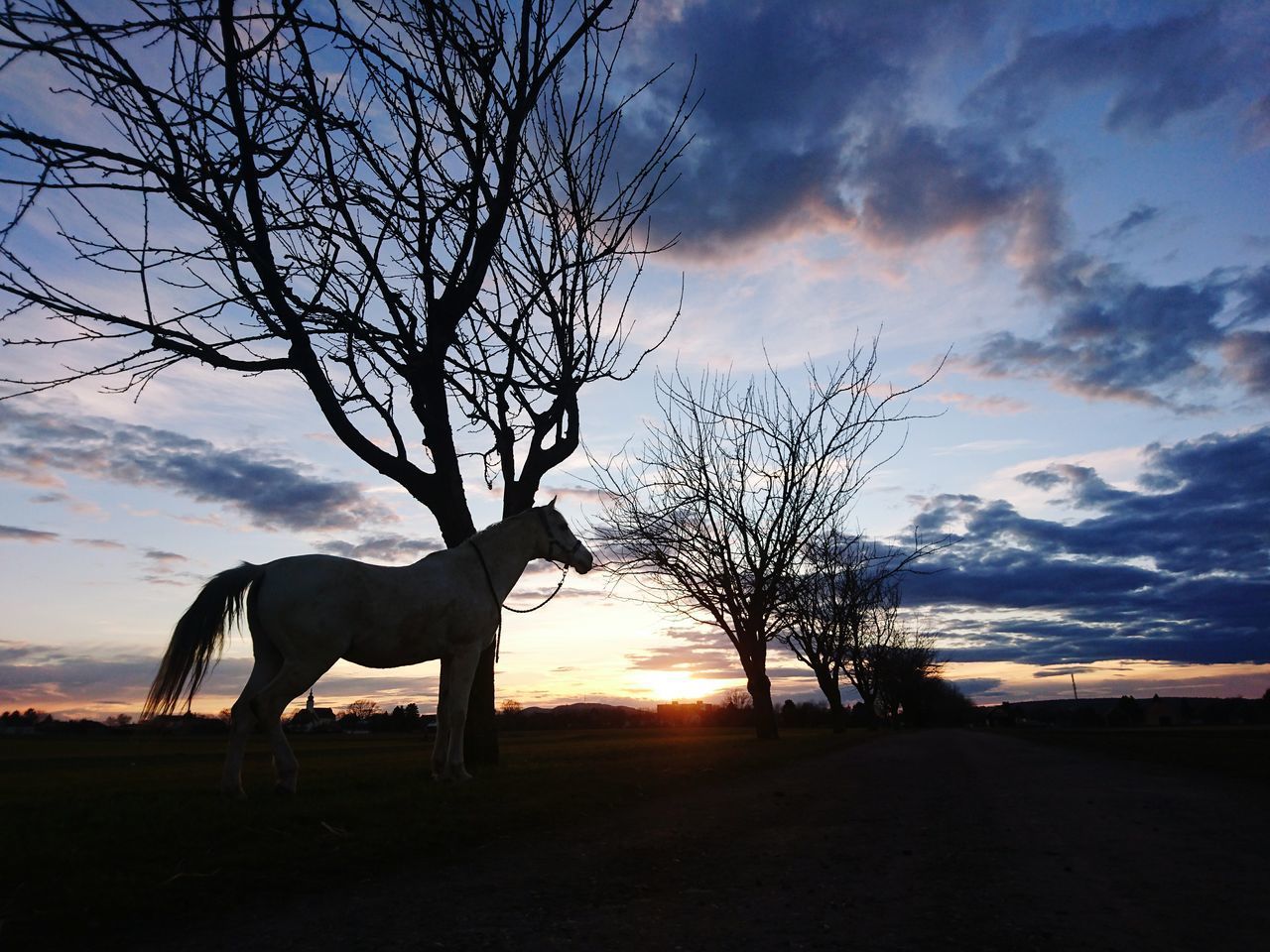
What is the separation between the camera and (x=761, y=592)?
27.0 metres

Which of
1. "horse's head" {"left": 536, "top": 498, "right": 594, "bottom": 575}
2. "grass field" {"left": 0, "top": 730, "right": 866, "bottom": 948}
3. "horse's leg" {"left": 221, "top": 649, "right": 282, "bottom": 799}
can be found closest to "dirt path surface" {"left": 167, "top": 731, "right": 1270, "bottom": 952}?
"grass field" {"left": 0, "top": 730, "right": 866, "bottom": 948}

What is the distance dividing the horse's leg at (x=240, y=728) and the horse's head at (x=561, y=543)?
3.31 metres

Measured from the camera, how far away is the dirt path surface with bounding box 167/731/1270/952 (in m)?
3.33

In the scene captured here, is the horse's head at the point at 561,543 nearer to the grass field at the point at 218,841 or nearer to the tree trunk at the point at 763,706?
the grass field at the point at 218,841

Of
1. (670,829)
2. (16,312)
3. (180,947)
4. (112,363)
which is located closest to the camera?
(180,947)

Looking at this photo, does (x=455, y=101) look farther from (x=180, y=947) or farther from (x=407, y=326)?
(x=180, y=947)

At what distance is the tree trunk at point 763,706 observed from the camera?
27.4m

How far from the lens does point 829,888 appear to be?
4.22 metres

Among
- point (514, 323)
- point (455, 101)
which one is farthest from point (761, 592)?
point (455, 101)

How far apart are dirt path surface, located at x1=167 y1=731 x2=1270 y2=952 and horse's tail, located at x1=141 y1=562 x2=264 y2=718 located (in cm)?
334

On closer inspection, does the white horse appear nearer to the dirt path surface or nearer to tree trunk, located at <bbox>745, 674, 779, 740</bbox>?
the dirt path surface

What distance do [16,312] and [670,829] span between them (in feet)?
25.8

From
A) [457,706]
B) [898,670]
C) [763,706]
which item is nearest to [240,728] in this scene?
[457,706]

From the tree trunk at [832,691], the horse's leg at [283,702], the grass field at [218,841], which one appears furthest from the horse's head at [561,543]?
the tree trunk at [832,691]
